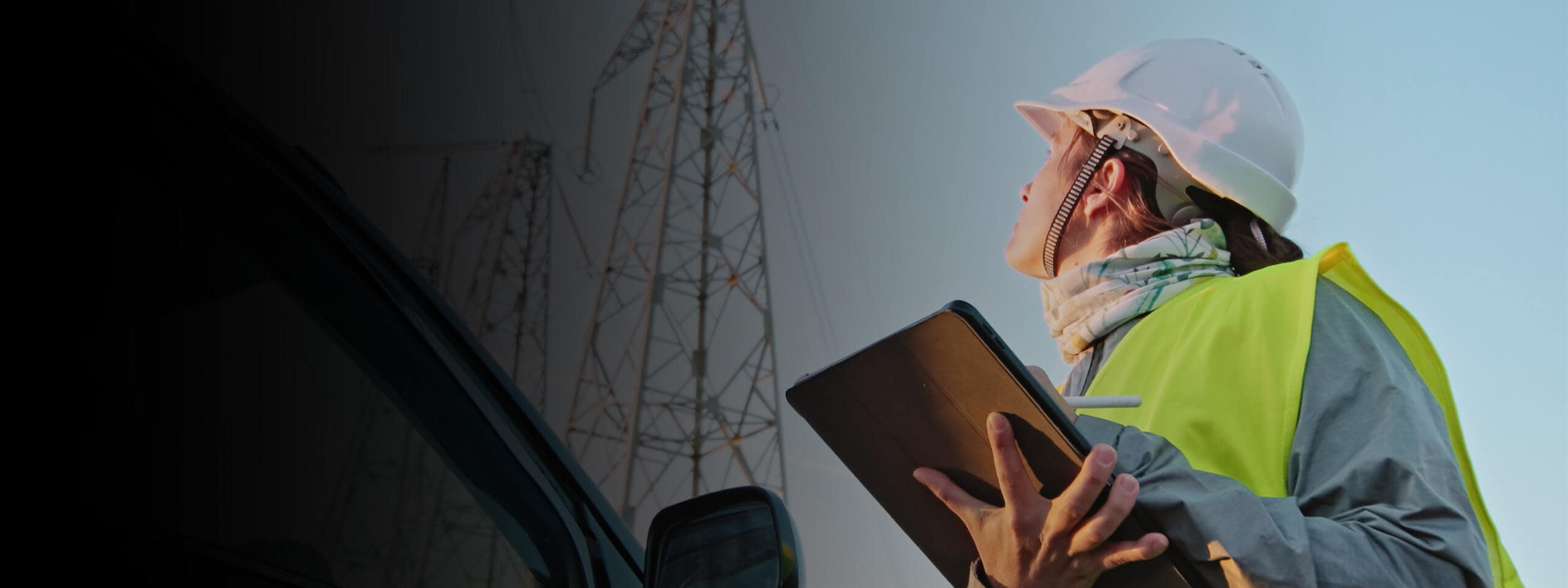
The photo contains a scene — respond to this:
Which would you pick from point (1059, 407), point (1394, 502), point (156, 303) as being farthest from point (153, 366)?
point (1394, 502)

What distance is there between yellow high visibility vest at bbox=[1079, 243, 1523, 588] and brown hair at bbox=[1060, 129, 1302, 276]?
24 centimetres

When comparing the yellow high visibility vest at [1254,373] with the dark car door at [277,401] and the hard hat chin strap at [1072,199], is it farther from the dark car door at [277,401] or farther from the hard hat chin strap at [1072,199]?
the dark car door at [277,401]

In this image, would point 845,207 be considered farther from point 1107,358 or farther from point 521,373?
point 1107,358

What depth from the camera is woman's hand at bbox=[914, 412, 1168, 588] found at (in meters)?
0.84

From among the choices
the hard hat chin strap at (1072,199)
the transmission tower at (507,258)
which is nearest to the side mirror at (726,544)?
the hard hat chin strap at (1072,199)

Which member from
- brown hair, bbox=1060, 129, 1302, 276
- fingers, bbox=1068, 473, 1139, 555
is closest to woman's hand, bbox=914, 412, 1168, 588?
fingers, bbox=1068, 473, 1139, 555

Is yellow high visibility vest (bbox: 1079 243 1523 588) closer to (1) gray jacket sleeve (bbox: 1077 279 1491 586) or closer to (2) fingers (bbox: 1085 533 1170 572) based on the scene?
(1) gray jacket sleeve (bbox: 1077 279 1491 586)

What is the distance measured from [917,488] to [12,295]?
2.41 feet

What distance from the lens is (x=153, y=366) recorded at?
586mm

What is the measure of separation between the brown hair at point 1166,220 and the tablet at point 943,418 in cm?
67

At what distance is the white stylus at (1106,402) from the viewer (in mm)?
1122

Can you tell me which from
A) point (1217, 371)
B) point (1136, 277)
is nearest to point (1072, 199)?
point (1136, 277)

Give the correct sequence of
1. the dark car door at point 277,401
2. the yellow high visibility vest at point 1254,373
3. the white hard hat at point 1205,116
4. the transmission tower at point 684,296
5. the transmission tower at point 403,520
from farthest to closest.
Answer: the transmission tower at point 684,296 → the white hard hat at point 1205,116 → the yellow high visibility vest at point 1254,373 → the transmission tower at point 403,520 → the dark car door at point 277,401

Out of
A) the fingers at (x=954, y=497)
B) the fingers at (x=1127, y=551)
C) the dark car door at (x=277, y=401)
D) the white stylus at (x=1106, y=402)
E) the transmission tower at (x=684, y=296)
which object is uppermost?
the transmission tower at (x=684, y=296)
